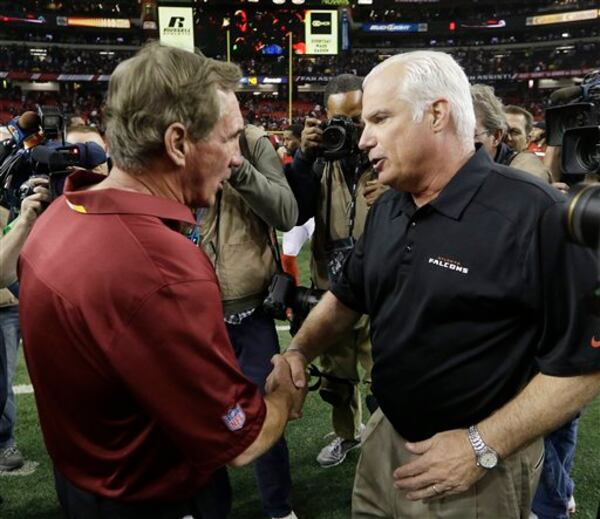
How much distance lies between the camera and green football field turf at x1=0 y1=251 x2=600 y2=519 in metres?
2.90

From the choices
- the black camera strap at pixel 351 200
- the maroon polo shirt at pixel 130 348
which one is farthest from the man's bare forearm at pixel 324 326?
the black camera strap at pixel 351 200

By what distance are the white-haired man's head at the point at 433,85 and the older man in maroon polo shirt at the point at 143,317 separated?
1.57ft

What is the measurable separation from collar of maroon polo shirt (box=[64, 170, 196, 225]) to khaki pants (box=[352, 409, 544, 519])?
0.99 metres

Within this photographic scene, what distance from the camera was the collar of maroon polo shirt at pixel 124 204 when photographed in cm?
117

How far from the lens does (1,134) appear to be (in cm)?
368

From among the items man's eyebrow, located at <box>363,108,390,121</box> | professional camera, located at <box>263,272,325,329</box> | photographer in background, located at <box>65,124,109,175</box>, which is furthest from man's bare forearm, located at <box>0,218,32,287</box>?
man's eyebrow, located at <box>363,108,390,121</box>

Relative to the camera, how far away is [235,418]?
1.21 m

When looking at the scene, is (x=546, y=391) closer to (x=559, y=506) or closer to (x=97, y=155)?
(x=559, y=506)

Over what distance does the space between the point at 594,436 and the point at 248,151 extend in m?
2.73

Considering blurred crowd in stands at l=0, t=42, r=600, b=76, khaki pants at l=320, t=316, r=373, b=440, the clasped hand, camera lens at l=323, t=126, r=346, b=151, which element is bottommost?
khaki pants at l=320, t=316, r=373, b=440

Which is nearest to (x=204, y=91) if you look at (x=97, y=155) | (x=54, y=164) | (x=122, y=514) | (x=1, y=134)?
(x=122, y=514)

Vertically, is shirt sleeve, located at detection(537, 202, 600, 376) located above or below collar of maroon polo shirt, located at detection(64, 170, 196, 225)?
below

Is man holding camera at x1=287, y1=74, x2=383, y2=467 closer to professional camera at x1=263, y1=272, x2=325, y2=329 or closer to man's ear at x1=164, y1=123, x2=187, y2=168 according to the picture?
professional camera at x1=263, y1=272, x2=325, y2=329

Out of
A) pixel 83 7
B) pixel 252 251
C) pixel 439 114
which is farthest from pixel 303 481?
pixel 83 7
